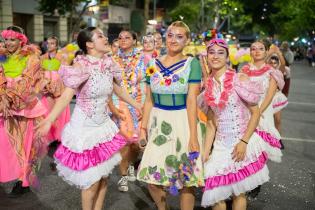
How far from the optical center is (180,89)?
3.97 metres

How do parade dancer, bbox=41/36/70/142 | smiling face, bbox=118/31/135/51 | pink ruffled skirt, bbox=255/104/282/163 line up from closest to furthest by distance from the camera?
pink ruffled skirt, bbox=255/104/282/163, smiling face, bbox=118/31/135/51, parade dancer, bbox=41/36/70/142

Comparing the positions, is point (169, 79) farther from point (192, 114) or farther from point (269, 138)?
point (269, 138)

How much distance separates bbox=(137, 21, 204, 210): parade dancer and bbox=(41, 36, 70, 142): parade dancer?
→ 2.89m

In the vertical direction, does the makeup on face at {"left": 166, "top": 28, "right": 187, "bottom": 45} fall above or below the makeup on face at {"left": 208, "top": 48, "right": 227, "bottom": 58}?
above

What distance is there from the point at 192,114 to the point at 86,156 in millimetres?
1064

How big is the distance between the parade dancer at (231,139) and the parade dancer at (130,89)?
1.91 meters

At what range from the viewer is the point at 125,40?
234 inches

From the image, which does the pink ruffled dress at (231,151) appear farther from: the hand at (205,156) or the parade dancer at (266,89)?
Answer: the parade dancer at (266,89)

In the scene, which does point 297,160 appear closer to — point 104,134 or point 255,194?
point 255,194

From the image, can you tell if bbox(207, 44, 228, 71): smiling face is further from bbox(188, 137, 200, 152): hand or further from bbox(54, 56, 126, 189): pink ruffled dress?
bbox(54, 56, 126, 189): pink ruffled dress

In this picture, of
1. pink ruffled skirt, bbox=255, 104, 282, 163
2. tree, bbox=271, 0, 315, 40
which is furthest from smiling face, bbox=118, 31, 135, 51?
tree, bbox=271, 0, 315, 40

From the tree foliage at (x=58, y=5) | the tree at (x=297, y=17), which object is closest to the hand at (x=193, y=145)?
the tree foliage at (x=58, y=5)

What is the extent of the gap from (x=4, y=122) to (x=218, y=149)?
293cm

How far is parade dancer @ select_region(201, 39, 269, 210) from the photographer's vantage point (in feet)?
12.6
